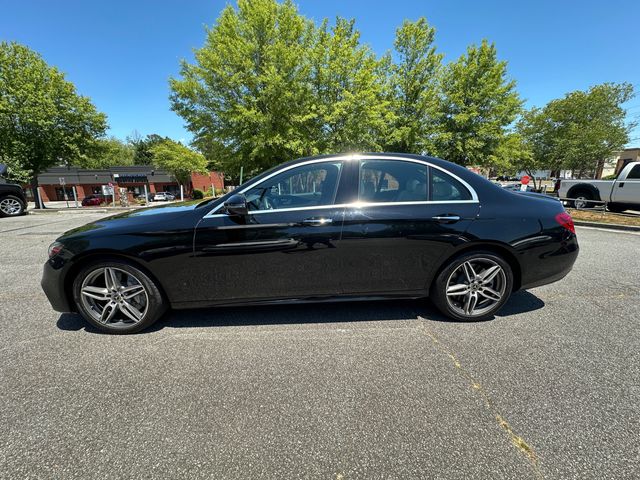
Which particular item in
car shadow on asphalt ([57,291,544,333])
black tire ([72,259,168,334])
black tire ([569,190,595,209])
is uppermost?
black tire ([569,190,595,209])

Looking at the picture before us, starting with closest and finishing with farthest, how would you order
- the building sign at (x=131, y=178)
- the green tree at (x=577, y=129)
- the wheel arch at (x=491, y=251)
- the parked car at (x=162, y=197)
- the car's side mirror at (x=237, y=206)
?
the car's side mirror at (x=237, y=206) < the wheel arch at (x=491, y=251) < the green tree at (x=577, y=129) < the parked car at (x=162, y=197) < the building sign at (x=131, y=178)

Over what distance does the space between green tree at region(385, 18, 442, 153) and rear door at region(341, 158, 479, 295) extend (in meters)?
15.6

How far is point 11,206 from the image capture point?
1183cm

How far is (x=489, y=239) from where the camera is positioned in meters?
2.76

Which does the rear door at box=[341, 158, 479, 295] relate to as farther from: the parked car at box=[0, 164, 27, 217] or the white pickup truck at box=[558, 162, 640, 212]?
the parked car at box=[0, 164, 27, 217]

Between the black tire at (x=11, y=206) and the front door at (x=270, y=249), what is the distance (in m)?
14.7

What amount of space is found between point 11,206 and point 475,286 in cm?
1701

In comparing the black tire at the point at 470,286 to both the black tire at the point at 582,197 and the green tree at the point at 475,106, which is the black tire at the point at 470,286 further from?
the green tree at the point at 475,106

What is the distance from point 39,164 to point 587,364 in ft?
86.3

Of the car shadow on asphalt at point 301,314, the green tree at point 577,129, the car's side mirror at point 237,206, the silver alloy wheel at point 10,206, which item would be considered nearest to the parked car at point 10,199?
the silver alloy wheel at point 10,206

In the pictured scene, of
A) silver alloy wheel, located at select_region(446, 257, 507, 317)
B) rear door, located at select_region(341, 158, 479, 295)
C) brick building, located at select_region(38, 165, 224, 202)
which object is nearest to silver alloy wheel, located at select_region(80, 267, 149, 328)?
rear door, located at select_region(341, 158, 479, 295)

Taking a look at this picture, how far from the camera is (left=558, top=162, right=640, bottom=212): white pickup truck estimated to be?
9.84 meters

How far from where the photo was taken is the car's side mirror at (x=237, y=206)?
2.50m

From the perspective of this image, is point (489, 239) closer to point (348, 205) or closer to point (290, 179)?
point (348, 205)
